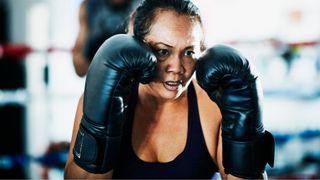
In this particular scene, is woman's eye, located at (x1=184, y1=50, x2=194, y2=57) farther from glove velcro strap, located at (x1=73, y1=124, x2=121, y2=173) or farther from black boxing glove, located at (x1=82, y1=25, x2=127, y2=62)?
black boxing glove, located at (x1=82, y1=25, x2=127, y2=62)

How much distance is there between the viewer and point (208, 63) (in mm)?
1161

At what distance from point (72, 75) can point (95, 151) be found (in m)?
3.18

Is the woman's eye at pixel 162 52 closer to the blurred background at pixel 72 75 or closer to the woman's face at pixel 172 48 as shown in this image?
the woman's face at pixel 172 48

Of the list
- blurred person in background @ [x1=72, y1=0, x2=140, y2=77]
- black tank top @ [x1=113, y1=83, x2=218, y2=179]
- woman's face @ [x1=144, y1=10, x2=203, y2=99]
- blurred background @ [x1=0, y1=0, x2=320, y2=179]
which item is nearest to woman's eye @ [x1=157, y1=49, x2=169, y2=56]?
woman's face @ [x1=144, y1=10, x2=203, y2=99]

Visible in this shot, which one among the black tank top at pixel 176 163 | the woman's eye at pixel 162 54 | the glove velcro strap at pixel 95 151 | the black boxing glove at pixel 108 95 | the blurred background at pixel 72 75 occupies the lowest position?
the blurred background at pixel 72 75

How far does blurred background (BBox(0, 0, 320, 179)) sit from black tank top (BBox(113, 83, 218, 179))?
658mm

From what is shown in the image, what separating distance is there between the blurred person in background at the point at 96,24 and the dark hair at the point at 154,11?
0.84 meters

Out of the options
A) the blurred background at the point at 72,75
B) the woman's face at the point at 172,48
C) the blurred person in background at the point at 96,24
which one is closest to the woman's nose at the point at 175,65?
the woman's face at the point at 172,48

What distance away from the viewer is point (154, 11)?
3.98 feet

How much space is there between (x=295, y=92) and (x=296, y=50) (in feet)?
1.10

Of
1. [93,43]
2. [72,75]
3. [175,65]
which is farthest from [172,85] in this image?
[72,75]

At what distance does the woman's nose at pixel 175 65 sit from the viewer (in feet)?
3.85

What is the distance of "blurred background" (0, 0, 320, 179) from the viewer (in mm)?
2820

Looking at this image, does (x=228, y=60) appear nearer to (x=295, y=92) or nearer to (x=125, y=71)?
(x=125, y=71)
